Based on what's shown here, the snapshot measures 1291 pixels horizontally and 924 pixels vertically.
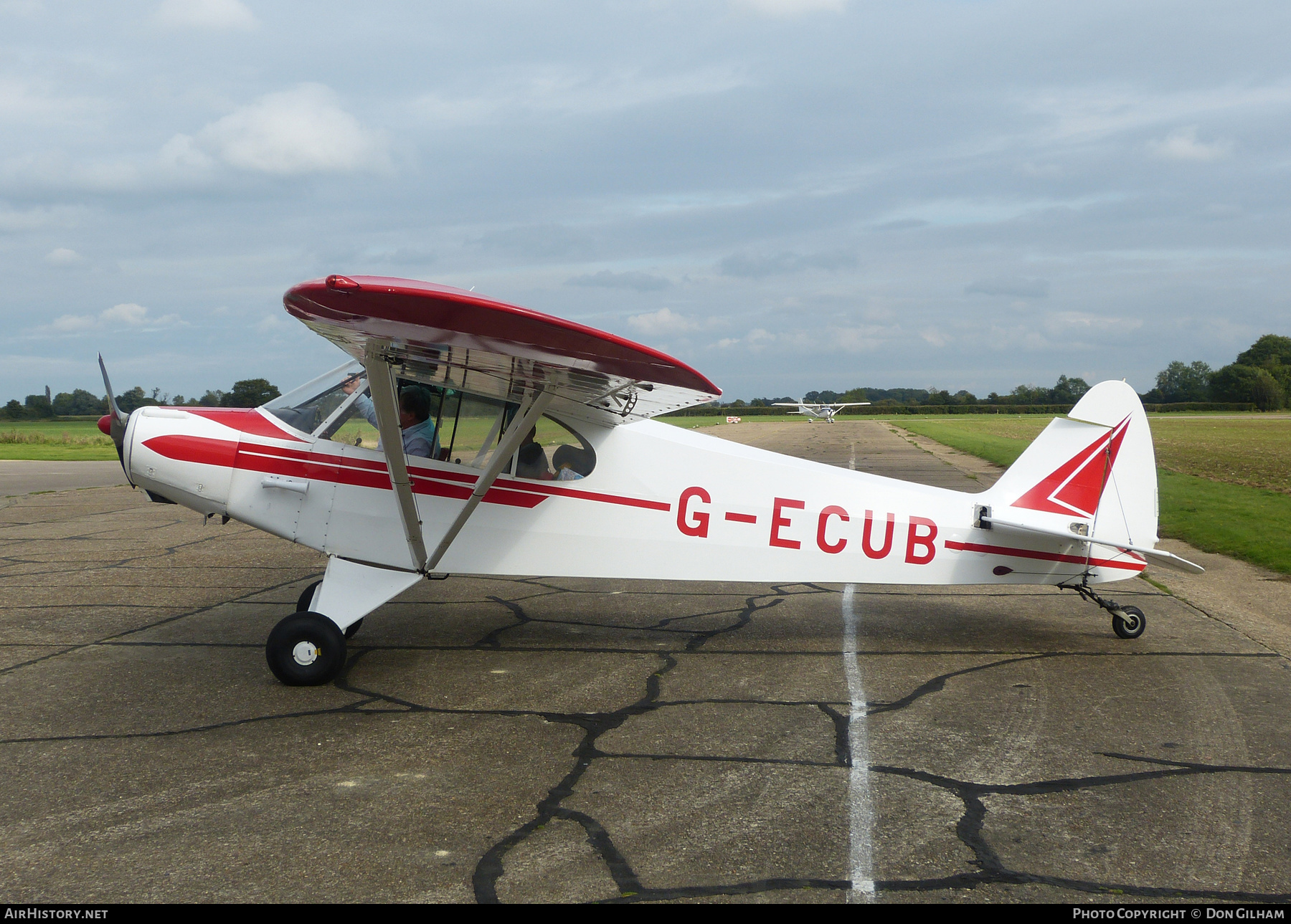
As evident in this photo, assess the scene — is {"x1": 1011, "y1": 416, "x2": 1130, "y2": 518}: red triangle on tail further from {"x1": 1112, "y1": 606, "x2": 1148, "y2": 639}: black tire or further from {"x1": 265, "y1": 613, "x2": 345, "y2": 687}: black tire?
{"x1": 265, "y1": 613, "x2": 345, "y2": 687}: black tire

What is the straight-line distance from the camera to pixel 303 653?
5754 millimetres

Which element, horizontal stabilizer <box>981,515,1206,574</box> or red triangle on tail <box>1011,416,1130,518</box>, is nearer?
horizontal stabilizer <box>981,515,1206,574</box>

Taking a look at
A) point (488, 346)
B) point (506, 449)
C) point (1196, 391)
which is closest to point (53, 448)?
point (506, 449)

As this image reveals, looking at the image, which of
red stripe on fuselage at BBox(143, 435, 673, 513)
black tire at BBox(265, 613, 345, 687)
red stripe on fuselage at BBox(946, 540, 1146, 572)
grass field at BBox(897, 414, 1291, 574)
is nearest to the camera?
black tire at BBox(265, 613, 345, 687)

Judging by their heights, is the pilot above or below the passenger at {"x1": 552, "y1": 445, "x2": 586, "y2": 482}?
above

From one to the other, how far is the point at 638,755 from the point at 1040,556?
12.6 ft

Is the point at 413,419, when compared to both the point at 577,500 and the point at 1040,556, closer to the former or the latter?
the point at 577,500

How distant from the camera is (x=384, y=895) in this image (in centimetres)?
321

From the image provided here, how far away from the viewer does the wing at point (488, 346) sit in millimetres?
4336

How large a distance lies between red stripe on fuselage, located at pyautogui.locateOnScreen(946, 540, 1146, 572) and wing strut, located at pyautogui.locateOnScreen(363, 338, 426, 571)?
12.7ft

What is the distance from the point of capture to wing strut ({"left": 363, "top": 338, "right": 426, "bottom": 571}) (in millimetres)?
5125

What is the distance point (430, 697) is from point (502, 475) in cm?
164

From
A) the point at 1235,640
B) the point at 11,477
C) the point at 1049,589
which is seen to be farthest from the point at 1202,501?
the point at 11,477

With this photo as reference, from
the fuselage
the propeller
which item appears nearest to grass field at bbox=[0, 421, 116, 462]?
the propeller
